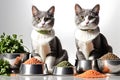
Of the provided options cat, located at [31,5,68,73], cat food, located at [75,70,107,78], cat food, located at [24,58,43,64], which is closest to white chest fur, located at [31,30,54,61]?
cat, located at [31,5,68,73]

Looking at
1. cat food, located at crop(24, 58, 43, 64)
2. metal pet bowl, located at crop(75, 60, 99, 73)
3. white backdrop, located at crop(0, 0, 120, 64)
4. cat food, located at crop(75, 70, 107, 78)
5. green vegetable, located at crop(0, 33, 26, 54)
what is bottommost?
cat food, located at crop(75, 70, 107, 78)

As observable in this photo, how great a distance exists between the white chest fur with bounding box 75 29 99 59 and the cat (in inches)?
5.3

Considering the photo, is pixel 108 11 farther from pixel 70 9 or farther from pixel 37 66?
pixel 37 66

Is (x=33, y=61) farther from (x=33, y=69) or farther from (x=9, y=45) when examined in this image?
(x=9, y=45)

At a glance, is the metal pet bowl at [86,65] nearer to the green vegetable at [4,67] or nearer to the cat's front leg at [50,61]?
the cat's front leg at [50,61]

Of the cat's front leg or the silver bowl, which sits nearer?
the silver bowl

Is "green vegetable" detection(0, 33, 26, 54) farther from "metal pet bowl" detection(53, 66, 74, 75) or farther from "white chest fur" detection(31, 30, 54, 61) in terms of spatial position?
"metal pet bowl" detection(53, 66, 74, 75)

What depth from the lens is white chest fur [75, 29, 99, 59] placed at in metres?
2.02

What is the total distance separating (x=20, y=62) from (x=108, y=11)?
635 millimetres

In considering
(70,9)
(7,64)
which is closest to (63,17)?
(70,9)

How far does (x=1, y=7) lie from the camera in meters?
2.64

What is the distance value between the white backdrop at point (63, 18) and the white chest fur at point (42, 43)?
37 cm

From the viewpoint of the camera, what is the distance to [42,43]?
6.75 ft

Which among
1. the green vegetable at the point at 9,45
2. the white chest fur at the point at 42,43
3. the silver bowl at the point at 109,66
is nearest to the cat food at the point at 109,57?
the silver bowl at the point at 109,66
